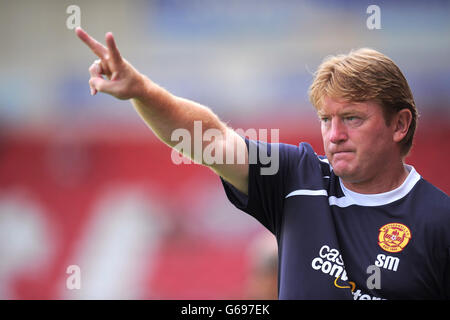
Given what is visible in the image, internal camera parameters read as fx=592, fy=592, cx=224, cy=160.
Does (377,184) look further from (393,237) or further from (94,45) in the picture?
(94,45)

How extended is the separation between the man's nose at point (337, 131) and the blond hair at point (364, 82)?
93 millimetres

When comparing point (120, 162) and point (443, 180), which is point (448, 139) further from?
point (120, 162)

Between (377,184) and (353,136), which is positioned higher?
(353,136)

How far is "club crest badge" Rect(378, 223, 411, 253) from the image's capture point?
218 centimetres

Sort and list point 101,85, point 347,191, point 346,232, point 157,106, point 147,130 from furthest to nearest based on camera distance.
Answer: point 147,130, point 347,191, point 346,232, point 157,106, point 101,85

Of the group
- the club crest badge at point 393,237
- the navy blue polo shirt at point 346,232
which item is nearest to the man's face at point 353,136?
the navy blue polo shirt at point 346,232

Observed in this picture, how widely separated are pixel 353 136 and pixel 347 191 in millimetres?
230

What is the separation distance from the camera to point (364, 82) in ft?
7.45

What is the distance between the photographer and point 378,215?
2270 millimetres

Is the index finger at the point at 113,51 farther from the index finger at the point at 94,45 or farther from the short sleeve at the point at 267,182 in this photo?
the short sleeve at the point at 267,182

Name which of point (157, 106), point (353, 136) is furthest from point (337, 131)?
point (157, 106)

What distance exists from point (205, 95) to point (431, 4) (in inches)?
163

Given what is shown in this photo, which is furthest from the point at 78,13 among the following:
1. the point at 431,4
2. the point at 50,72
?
the point at 431,4

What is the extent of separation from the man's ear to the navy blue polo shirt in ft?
0.56
